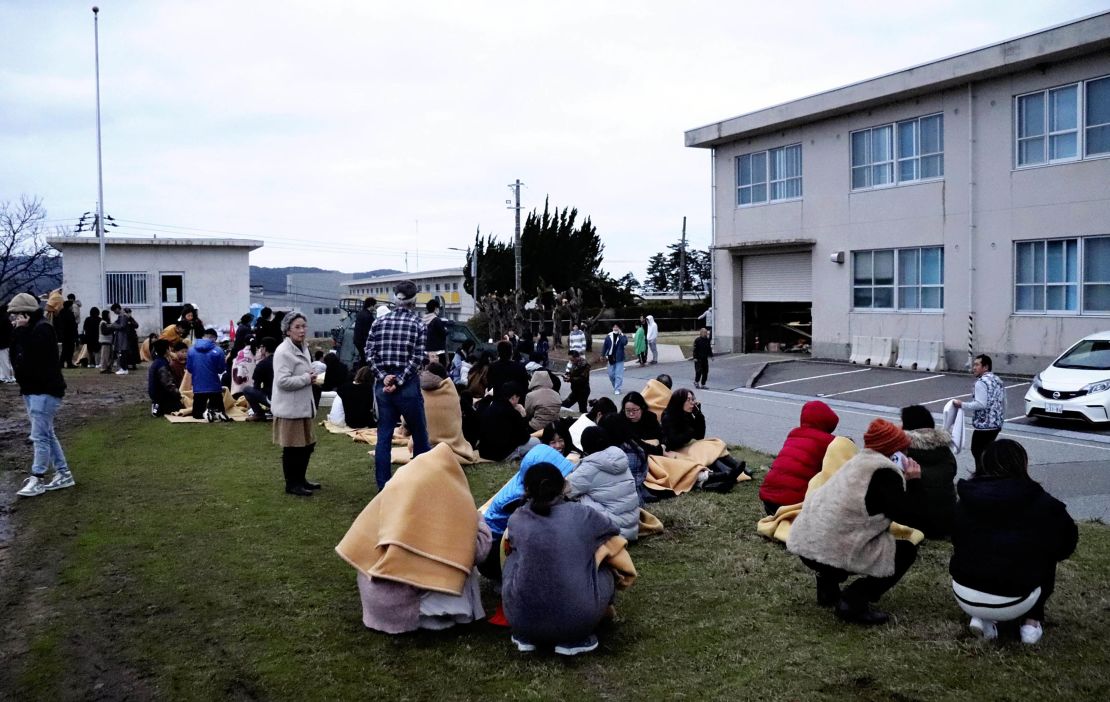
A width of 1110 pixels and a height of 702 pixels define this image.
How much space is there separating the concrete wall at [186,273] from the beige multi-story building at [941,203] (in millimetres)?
18056

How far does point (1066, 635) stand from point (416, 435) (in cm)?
556

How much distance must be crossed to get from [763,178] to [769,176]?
282 millimetres

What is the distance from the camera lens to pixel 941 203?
23734 millimetres

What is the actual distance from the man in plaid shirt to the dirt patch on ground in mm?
2864

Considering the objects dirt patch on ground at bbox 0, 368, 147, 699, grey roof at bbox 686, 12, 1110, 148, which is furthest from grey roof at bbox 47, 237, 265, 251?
grey roof at bbox 686, 12, 1110, 148

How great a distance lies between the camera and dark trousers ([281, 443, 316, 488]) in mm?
9398

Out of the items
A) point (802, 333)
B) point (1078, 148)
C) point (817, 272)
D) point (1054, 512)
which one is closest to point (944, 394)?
point (1078, 148)

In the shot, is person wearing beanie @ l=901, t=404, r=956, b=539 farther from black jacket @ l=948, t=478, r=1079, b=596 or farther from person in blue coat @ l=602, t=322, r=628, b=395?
person in blue coat @ l=602, t=322, r=628, b=395

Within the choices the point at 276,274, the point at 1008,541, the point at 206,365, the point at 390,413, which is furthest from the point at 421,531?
the point at 276,274

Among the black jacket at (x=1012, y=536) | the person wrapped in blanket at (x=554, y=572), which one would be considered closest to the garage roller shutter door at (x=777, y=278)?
the black jacket at (x=1012, y=536)

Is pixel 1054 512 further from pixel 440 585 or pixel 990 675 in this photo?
pixel 440 585

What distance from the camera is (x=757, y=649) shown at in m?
5.39

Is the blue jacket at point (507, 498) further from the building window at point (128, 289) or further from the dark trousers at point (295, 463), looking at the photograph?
the building window at point (128, 289)

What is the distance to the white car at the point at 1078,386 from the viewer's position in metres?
14.9
